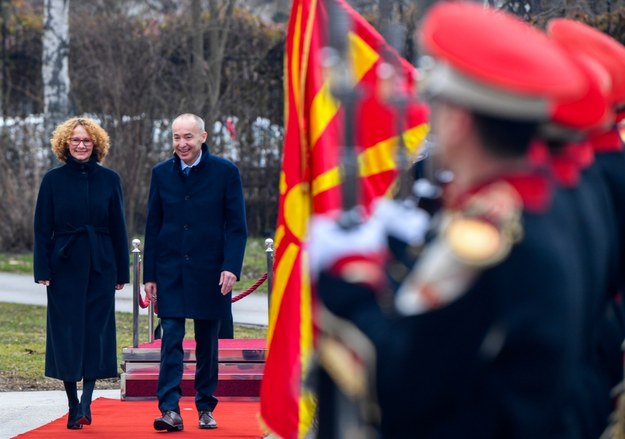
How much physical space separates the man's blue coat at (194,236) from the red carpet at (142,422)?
668 mm

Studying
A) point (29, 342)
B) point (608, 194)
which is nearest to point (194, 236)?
point (608, 194)

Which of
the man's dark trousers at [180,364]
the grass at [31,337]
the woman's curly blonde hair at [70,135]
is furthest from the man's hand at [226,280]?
the grass at [31,337]

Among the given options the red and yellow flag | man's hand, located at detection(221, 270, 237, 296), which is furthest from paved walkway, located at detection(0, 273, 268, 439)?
the red and yellow flag

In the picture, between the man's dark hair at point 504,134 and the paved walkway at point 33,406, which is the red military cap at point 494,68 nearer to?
the man's dark hair at point 504,134

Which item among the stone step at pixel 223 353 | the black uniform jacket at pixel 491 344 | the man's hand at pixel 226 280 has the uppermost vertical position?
the black uniform jacket at pixel 491 344

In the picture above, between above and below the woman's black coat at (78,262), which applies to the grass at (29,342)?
below

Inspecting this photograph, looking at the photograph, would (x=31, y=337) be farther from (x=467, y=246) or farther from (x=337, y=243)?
(x=467, y=246)

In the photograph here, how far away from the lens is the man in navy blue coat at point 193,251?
9148 mm

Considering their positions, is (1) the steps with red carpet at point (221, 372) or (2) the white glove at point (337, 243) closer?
(2) the white glove at point (337, 243)

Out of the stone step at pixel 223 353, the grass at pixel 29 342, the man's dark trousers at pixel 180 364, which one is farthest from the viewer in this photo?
the grass at pixel 29 342

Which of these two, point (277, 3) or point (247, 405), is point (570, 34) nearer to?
point (247, 405)

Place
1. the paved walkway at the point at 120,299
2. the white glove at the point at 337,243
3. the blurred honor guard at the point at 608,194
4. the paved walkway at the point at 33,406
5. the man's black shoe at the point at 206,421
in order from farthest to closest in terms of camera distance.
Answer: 1. the paved walkway at the point at 120,299
2. the paved walkway at the point at 33,406
3. the man's black shoe at the point at 206,421
4. the blurred honor guard at the point at 608,194
5. the white glove at the point at 337,243

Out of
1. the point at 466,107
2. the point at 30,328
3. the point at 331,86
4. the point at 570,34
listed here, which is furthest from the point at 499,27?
the point at 30,328

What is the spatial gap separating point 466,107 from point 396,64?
1868 millimetres
